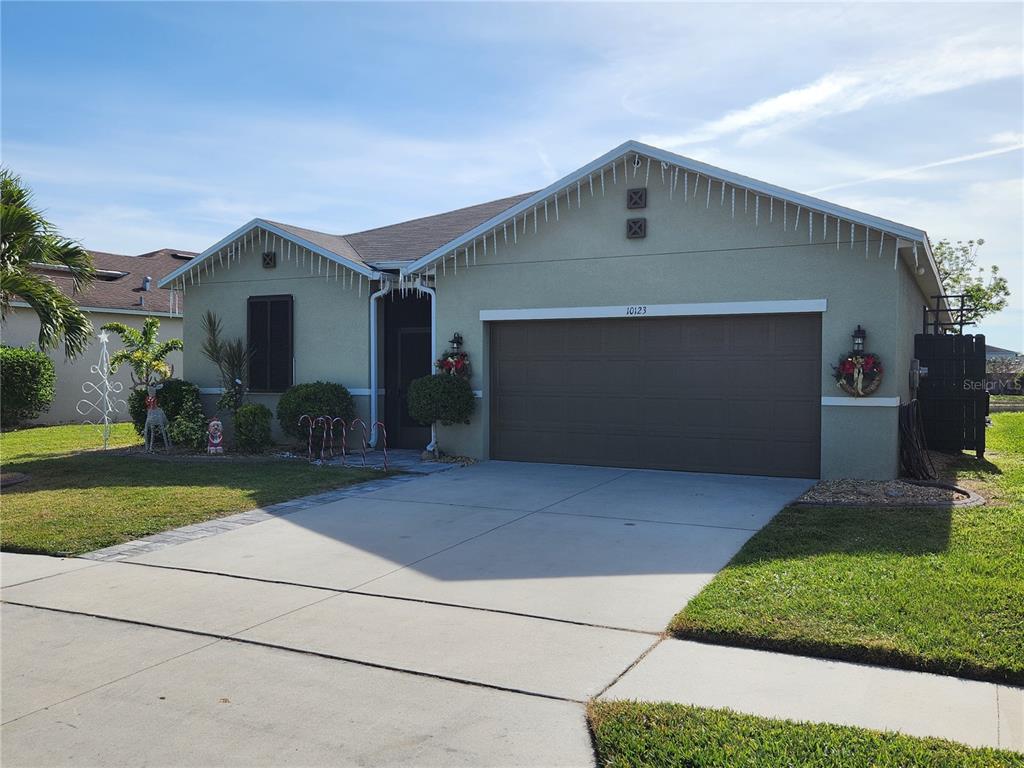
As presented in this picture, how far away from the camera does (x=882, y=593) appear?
5863 mm

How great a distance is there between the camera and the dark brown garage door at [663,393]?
11.4 m

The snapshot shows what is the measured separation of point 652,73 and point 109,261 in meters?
20.1

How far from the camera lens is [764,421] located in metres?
11.5

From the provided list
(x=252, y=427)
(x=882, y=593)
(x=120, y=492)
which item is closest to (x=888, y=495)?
(x=882, y=593)

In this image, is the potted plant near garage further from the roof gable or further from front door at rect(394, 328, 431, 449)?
the roof gable

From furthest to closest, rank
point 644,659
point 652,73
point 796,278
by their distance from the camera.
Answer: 1. point 796,278
2. point 652,73
3. point 644,659

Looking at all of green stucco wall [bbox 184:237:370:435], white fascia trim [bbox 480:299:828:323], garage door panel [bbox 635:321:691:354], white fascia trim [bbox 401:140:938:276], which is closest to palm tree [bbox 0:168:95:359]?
green stucco wall [bbox 184:237:370:435]

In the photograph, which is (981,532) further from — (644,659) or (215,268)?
(215,268)

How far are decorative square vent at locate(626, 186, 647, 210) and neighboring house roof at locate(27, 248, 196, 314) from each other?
13.5 m

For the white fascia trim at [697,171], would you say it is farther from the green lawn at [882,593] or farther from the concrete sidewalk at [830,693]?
the concrete sidewalk at [830,693]

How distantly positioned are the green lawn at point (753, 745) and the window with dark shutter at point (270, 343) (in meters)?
12.1

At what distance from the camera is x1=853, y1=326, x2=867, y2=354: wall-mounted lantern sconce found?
420 inches

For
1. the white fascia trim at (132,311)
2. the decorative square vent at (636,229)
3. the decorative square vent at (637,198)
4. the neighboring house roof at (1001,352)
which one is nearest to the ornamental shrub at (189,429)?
the white fascia trim at (132,311)

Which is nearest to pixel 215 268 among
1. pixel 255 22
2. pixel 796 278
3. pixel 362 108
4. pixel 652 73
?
pixel 362 108
